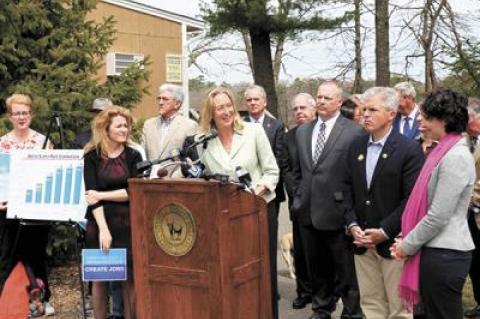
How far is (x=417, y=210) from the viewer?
3822mm

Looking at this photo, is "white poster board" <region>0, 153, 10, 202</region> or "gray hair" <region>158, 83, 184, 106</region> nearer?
"white poster board" <region>0, 153, 10, 202</region>

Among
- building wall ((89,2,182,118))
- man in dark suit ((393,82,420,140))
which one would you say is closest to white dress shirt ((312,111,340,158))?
man in dark suit ((393,82,420,140))

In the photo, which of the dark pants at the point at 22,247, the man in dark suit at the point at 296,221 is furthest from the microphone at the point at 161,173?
the dark pants at the point at 22,247

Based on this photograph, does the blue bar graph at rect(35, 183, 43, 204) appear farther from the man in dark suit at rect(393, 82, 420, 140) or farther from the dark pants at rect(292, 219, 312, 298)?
the man in dark suit at rect(393, 82, 420, 140)

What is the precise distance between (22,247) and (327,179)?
2.86 m

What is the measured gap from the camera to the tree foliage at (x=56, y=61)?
7090mm

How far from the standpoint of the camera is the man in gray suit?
19.8 feet

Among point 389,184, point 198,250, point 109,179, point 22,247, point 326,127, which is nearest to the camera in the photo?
point 198,250

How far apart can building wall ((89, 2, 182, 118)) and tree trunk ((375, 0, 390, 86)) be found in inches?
174

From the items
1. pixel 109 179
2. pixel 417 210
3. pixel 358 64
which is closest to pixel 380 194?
pixel 417 210

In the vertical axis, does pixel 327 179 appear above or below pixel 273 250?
above

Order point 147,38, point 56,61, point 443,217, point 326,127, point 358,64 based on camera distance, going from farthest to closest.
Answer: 1. point 358,64
2. point 147,38
3. point 56,61
4. point 326,127
5. point 443,217

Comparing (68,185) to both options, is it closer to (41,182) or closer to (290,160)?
(41,182)

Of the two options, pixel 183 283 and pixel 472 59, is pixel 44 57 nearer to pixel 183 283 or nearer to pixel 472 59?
pixel 183 283
